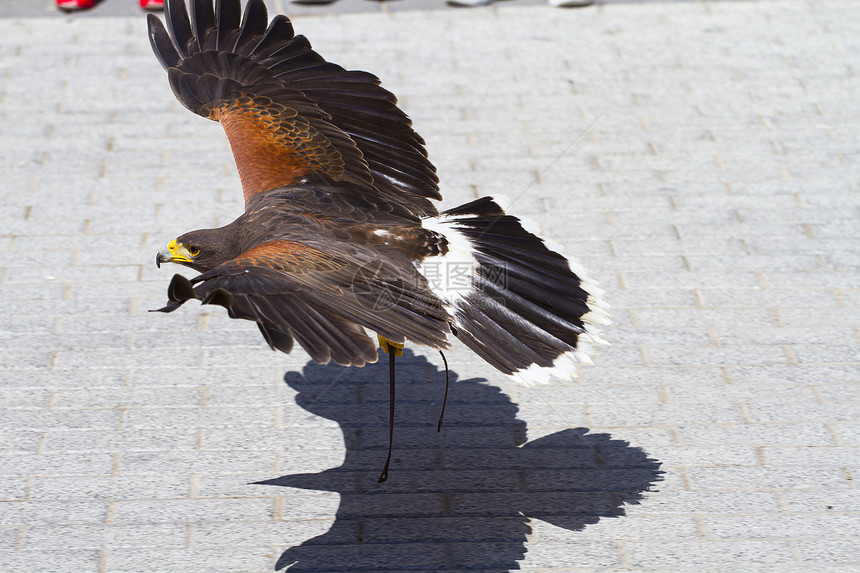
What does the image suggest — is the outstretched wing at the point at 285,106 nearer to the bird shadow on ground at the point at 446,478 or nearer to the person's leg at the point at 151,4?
the bird shadow on ground at the point at 446,478

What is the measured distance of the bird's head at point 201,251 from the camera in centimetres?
475

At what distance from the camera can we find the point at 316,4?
9031mm

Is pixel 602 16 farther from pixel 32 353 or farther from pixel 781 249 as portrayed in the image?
pixel 32 353

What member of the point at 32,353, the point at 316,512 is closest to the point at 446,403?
the point at 316,512

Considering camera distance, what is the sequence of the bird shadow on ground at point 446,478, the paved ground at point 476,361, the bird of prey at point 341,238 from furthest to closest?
1. the paved ground at point 476,361
2. the bird shadow on ground at point 446,478
3. the bird of prey at point 341,238

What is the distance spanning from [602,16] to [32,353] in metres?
6.04

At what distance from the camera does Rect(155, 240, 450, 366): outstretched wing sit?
139 inches

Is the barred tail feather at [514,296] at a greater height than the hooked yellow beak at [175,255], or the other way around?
the barred tail feather at [514,296]

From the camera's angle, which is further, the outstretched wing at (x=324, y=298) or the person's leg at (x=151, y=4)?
the person's leg at (x=151, y=4)

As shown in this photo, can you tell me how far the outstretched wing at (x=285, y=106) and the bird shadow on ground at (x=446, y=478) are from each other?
3.45 feet

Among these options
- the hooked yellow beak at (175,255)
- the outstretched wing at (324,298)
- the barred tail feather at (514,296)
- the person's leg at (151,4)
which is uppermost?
the outstretched wing at (324,298)

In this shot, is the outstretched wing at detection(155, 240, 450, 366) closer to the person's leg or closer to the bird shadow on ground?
→ the bird shadow on ground

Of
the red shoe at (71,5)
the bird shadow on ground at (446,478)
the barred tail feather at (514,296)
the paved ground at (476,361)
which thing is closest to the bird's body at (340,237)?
the barred tail feather at (514,296)

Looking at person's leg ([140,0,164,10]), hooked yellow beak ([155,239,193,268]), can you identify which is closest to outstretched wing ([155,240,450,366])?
hooked yellow beak ([155,239,193,268])
